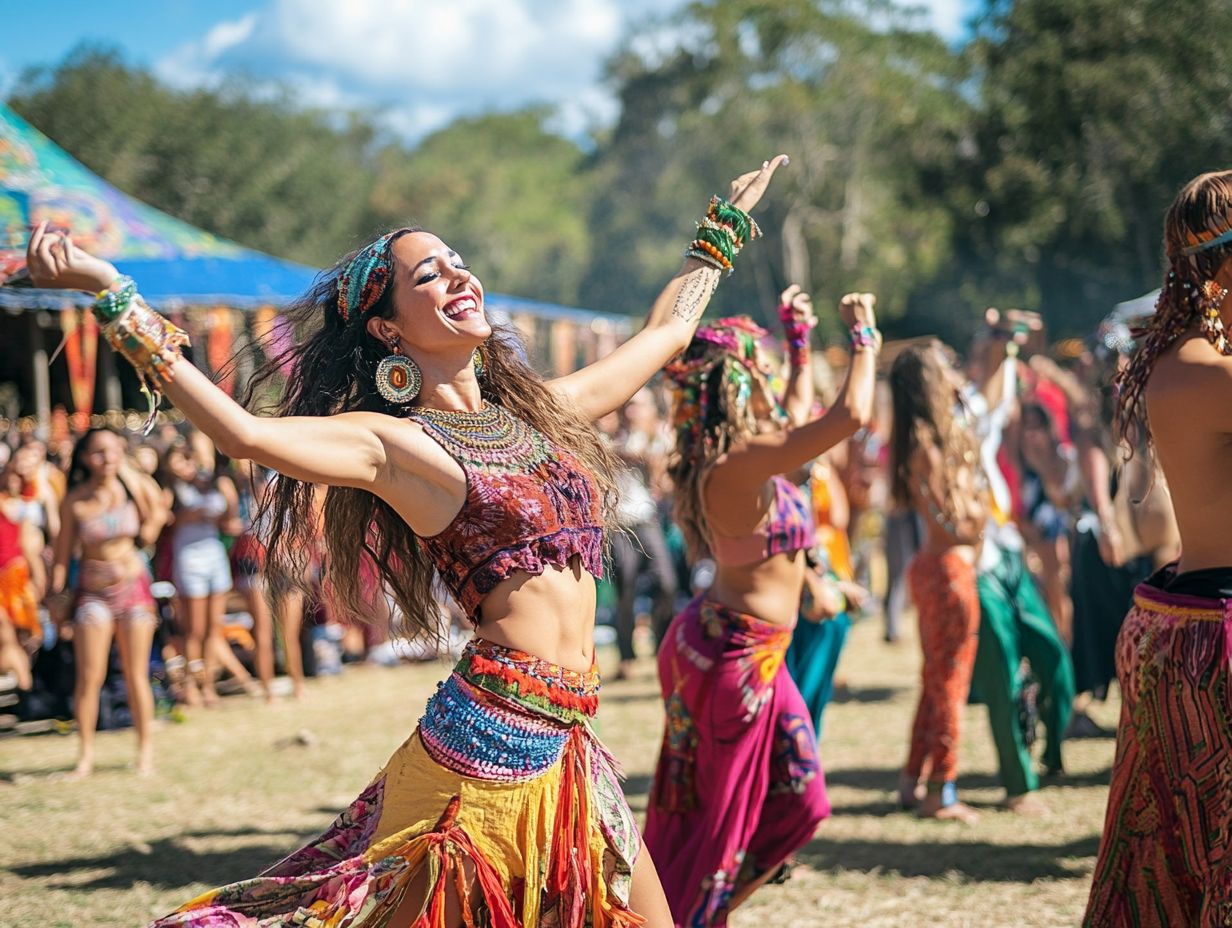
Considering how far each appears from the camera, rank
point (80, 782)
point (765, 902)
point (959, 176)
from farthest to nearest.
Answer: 1. point (959, 176)
2. point (80, 782)
3. point (765, 902)

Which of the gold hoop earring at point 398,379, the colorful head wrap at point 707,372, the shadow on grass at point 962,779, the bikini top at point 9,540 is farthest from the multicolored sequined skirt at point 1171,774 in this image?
the bikini top at point 9,540

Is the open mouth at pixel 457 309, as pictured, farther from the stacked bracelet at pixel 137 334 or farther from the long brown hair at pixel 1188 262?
the long brown hair at pixel 1188 262

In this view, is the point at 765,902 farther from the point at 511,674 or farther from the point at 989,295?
the point at 989,295

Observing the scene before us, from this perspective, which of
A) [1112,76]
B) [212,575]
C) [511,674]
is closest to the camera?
[511,674]

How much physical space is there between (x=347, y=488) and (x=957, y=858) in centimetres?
332

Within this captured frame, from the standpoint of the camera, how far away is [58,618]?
7.23 meters

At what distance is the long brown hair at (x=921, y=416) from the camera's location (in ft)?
18.4

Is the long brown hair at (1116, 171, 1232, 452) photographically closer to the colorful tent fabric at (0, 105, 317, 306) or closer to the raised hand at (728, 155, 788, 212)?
the raised hand at (728, 155, 788, 212)

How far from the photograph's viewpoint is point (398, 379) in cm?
279

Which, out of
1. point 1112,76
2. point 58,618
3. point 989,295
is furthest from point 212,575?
point 989,295

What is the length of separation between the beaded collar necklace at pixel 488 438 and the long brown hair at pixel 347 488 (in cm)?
9

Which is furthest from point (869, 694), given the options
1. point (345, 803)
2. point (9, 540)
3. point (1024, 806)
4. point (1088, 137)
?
point (1088, 137)

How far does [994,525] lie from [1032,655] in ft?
2.05

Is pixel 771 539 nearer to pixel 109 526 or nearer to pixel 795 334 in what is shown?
pixel 795 334
